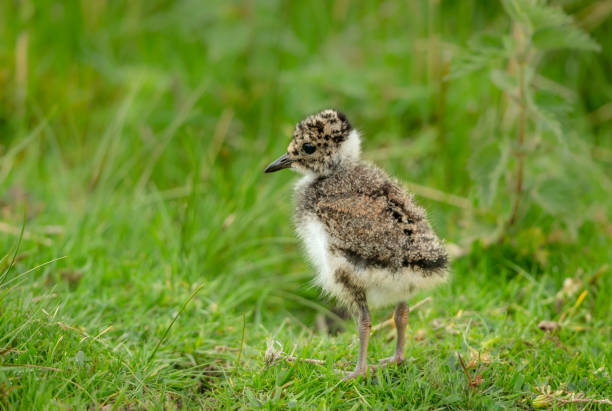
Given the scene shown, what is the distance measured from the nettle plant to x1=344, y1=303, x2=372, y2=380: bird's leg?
3.94 ft

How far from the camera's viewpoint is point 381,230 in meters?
2.83

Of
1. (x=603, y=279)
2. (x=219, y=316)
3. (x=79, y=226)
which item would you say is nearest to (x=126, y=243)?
(x=79, y=226)

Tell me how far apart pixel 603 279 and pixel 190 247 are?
2.38m

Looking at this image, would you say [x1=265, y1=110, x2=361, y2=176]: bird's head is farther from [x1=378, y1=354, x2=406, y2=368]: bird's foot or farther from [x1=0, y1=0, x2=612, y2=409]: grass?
[x1=378, y1=354, x2=406, y2=368]: bird's foot

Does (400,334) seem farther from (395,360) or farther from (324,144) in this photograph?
(324,144)

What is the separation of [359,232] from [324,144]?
62 cm

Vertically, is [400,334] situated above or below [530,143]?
below

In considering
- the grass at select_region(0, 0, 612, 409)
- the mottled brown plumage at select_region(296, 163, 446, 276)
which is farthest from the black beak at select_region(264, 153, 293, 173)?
the grass at select_region(0, 0, 612, 409)

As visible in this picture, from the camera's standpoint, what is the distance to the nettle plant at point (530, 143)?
3.60 m

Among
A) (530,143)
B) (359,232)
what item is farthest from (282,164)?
(530,143)

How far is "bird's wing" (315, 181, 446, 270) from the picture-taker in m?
2.78

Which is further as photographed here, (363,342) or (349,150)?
(349,150)

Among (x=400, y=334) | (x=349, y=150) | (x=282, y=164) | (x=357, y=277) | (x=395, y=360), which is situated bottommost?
(x=395, y=360)

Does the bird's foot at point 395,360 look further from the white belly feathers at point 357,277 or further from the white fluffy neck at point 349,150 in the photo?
the white fluffy neck at point 349,150
